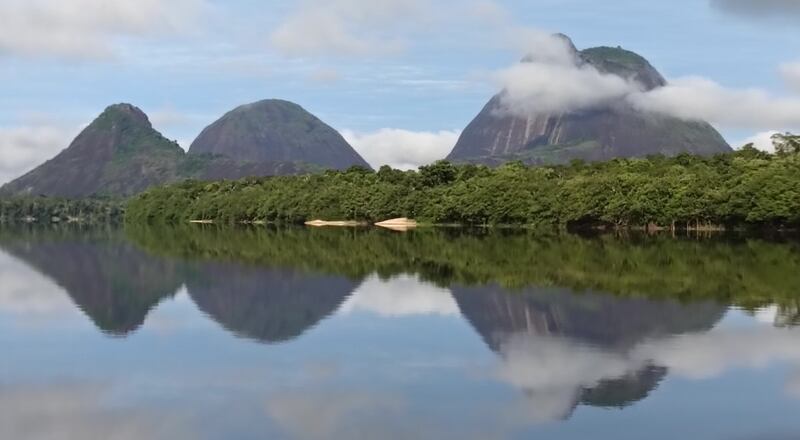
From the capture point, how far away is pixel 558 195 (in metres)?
92.8

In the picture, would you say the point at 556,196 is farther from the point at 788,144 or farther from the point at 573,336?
the point at 573,336

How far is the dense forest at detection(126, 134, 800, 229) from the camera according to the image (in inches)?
3169

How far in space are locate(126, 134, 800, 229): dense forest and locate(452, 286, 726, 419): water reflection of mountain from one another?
56585mm

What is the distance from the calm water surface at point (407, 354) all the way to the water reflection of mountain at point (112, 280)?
188mm

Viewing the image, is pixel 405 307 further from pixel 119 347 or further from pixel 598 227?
pixel 598 227

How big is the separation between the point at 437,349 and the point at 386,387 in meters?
4.31

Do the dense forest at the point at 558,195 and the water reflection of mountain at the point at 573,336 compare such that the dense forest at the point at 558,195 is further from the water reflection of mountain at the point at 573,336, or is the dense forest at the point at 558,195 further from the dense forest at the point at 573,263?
the water reflection of mountain at the point at 573,336

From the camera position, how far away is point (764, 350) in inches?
773

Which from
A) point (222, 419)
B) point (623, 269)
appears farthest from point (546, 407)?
point (623, 269)

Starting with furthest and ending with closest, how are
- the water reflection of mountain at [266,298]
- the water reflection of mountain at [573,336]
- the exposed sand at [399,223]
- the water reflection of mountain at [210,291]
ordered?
1. the exposed sand at [399,223]
2. the water reflection of mountain at [210,291]
3. the water reflection of mountain at [266,298]
4. the water reflection of mountain at [573,336]

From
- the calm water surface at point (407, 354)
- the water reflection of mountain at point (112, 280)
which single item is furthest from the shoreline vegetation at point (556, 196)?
the water reflection of mountain at point (112, 280)

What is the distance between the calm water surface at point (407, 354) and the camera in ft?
45.5

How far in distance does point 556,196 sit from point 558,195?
37cm

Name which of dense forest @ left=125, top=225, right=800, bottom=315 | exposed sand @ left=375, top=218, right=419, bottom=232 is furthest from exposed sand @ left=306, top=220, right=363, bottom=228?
dense forest @ left=125, top=225, right=800, bottom=315
